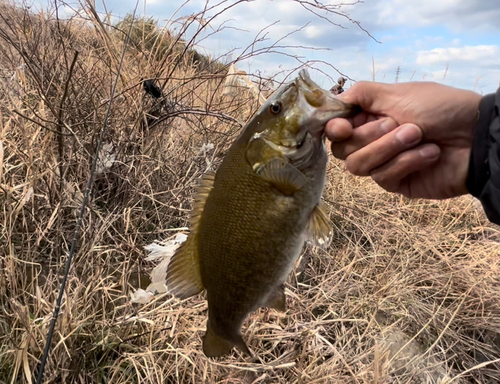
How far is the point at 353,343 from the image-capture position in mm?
2672

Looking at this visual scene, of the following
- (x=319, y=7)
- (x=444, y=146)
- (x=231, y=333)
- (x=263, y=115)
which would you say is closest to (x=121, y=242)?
(x=231, y=333)

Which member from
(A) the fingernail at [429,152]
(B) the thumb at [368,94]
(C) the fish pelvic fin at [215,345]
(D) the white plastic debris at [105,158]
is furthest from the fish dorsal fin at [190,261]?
(D) the white plastic debris at [105,158]

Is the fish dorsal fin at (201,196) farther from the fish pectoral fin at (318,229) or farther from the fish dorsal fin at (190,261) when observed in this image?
the fish pectoral fin at (318,229)

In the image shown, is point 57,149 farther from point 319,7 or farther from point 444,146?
point 444,146

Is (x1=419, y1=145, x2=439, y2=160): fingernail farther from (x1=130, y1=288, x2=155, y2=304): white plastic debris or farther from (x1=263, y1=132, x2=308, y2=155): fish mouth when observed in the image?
(x1=130, y1=288, x2=155, y2=304): white plastic debris

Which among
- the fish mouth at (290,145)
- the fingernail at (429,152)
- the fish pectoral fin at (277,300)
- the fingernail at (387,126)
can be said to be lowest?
the fish pectoral fin at (277,300)

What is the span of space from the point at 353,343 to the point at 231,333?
5.14 feet

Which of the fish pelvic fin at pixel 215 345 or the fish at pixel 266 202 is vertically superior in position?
the fish at pixel 266 202

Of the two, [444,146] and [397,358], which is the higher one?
[444,146]

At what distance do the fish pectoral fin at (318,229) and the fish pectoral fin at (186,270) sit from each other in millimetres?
404

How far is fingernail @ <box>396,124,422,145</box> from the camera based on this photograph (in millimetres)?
1328

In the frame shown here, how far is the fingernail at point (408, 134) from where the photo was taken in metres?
1.33

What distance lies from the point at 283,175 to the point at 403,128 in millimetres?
445

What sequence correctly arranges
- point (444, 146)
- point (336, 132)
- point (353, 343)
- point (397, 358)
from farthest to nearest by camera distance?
point (353, 343)
point (397, 358)
point (444, 146)
point (336, 132)
